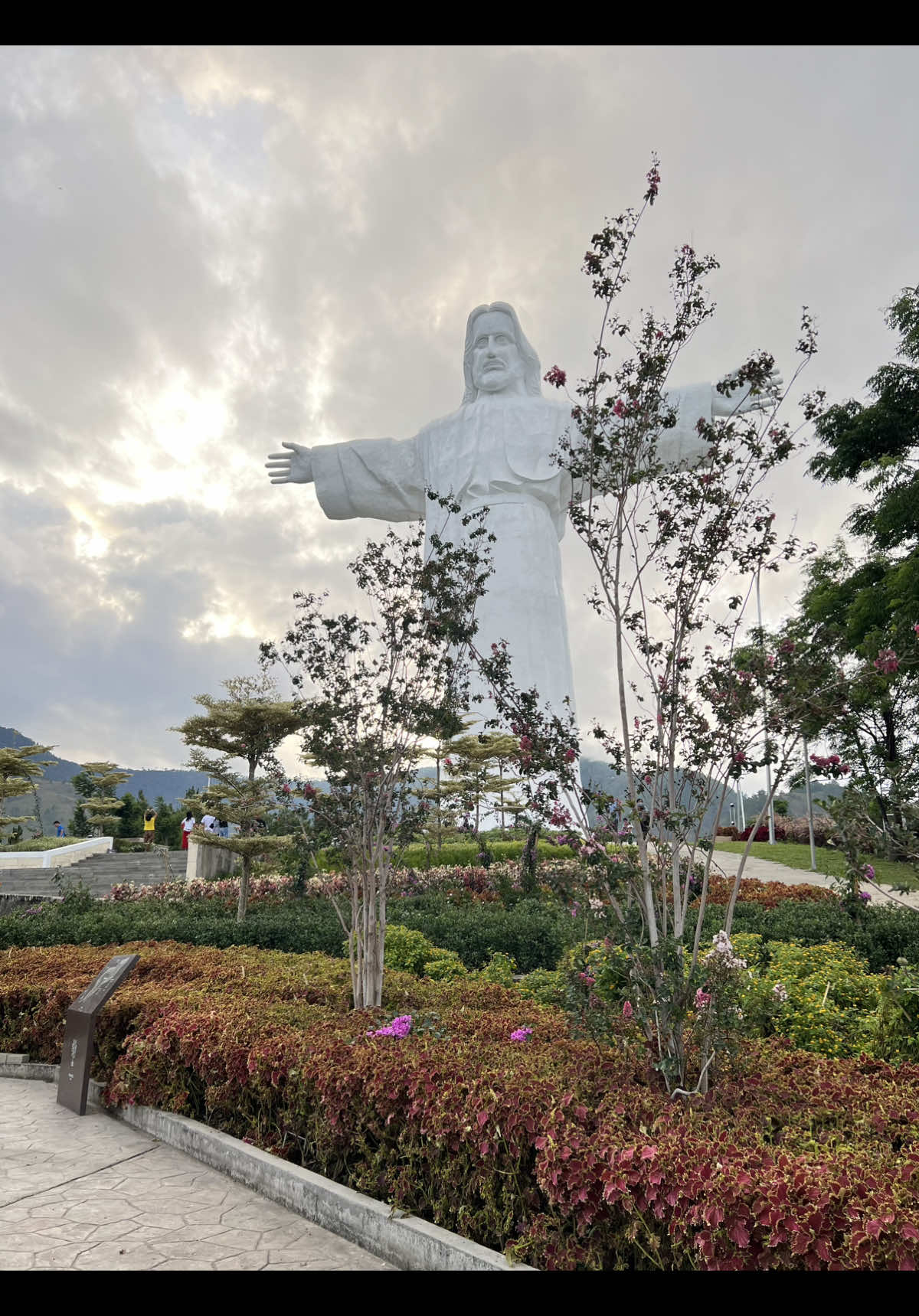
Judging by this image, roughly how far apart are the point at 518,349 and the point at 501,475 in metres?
3.50

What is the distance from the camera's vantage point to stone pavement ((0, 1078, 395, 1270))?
270 cm

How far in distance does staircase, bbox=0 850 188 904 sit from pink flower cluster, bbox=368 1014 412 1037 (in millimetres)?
9626

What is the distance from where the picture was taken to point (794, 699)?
328 cm

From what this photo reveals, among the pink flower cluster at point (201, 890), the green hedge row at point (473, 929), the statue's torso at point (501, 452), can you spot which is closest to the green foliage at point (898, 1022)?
the green hedge row at point (473, 929)

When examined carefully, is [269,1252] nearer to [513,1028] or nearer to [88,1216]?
[88,1216]

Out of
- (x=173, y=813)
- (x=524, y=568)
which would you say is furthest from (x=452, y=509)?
(x=173, y=813)

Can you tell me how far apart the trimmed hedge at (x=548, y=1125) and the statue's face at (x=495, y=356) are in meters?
17.8

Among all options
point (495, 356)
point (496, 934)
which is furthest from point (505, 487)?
point (496, 934)

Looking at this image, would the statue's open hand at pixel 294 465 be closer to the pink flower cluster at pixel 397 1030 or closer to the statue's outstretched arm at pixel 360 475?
the statue's outstretched arm at pixel 360 475

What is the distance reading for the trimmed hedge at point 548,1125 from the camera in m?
2.18

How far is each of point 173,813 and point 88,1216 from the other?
24.1m

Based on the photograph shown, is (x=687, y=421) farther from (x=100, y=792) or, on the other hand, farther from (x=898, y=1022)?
(x=100, y=792)

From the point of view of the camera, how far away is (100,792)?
2545 cm

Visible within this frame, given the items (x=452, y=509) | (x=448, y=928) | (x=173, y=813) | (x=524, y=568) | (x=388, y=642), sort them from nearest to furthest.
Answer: (x=452, y=509) < (x=388, y=642) < (x=448, y=928) < (x=524, y=568) < (x=173, y=813)
